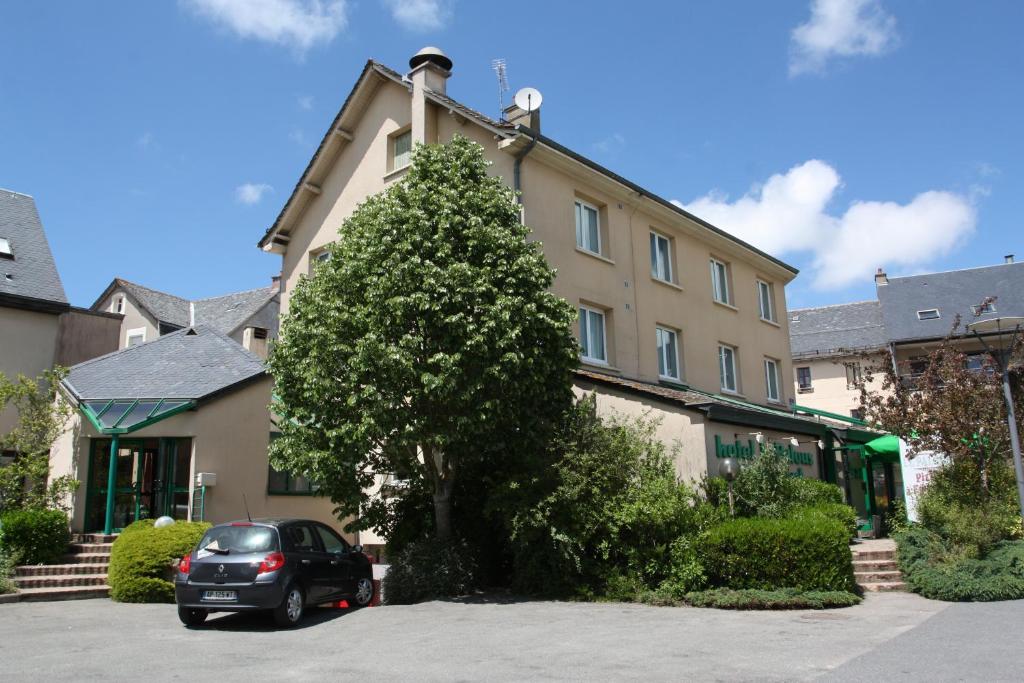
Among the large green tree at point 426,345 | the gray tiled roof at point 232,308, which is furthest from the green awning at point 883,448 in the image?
the gray tiled roof at point 232,308

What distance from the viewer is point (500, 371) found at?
12.9 m

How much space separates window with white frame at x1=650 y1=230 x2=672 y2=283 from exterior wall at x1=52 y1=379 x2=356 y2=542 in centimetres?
1052

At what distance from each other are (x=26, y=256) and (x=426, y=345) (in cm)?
1493

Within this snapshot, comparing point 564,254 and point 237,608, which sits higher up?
point 564,254

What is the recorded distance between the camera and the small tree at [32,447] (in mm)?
17500

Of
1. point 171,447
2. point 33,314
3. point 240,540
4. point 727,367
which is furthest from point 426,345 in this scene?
point 727,367

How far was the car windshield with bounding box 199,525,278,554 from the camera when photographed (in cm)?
1150

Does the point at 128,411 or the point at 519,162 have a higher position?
the point at 519,162

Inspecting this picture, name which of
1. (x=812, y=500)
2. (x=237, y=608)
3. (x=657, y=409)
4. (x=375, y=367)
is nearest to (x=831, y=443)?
(x=812, y=500)

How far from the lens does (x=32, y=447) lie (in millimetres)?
18062

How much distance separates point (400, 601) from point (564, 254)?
878 centimetres

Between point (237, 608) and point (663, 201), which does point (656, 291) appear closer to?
point (663, 201)

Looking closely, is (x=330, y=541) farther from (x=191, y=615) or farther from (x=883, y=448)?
(x=883, y=448)

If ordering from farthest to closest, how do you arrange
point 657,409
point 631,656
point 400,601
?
point 657,409 → point 400,601 → point 631,656
